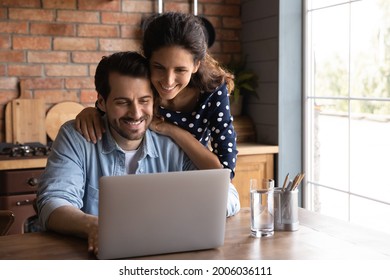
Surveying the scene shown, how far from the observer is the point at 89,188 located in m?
2.09

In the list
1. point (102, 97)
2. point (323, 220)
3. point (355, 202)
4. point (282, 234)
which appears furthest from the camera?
point (355, 202)

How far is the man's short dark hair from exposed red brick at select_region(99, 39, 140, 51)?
6.06 ft

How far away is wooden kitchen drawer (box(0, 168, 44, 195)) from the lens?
3203 mm

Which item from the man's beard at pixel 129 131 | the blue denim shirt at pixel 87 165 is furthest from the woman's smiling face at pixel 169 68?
the blue denim shirt at pixel 87 165

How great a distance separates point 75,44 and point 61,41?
0.31 ft

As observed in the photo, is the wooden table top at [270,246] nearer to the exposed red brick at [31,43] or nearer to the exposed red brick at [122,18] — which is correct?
the exposed red brick at [31,43]

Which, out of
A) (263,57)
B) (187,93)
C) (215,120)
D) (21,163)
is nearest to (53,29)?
(21,163)

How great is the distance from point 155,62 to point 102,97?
0.81 ft

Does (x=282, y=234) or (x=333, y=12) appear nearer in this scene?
(x=282, y=234)

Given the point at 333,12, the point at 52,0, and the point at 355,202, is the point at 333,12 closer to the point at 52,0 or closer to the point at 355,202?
the point at 355,202

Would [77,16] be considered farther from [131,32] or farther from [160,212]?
[160,212]

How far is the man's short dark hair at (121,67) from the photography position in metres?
2.04

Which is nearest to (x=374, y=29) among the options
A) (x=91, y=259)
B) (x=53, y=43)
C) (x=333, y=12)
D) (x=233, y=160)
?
(x=333, y=12)

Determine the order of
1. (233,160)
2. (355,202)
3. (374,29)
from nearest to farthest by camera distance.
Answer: (233,160)
(374,29)
(355,202)
